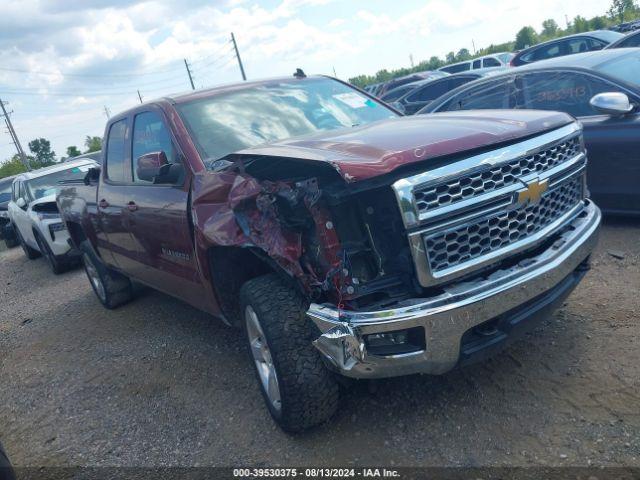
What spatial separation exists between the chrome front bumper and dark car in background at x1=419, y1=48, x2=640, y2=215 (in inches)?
101

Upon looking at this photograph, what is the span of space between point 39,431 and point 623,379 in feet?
12.4

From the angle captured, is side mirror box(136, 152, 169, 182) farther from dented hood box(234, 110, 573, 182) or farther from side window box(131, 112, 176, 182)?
dented hood box(234, 110, 573, 182)

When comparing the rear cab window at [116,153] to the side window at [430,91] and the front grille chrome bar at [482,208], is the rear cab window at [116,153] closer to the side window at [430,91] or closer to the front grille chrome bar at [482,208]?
the front grille chrome bar at [482,208]

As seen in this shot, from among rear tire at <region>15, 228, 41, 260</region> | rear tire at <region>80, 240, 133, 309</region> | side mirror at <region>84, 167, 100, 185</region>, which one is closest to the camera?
side mirror at <region>84, 167, 100, 185</region>

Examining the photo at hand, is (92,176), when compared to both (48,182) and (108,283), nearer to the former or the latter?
(108,283)

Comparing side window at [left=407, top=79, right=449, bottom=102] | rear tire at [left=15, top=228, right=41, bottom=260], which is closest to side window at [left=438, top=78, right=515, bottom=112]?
side window at [left=407, top=79, right=449, bottom=102]

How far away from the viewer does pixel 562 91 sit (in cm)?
545

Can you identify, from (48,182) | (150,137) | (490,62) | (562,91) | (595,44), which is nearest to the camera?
(150,137)

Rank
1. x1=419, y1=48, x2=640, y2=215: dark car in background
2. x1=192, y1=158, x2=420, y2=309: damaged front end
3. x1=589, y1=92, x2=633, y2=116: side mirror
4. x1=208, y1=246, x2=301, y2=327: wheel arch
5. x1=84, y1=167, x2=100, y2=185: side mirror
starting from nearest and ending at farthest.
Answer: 1. x1=192, y1=158, x2=420, y2=309: damaged front end
2. x1=208, y1=246, x2=301, y2=327: wheel arch
3. x1=589, y1=92, x2=633, y2=116: side mirror
4. x1=419, y1=48, x2=640, y2=215: dark car in background
5. x1=84, y1=167, x2=100, y2=185: side mirror

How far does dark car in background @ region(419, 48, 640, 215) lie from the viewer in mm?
4777

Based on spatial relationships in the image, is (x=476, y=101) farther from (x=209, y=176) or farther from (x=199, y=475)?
(x=199, y=475)

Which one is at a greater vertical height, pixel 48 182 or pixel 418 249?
pixel 48 182

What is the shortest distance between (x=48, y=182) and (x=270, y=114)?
24.9 ft

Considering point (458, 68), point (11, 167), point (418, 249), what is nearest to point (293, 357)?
point (418, 249)
